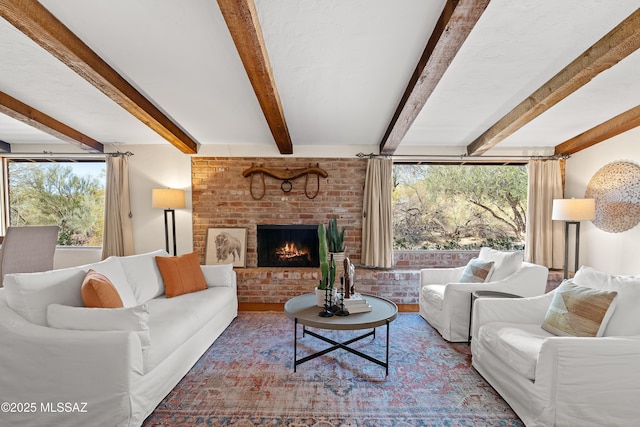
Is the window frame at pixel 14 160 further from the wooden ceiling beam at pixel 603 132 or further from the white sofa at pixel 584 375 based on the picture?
the wooden ceiling beam at pixel 603 132

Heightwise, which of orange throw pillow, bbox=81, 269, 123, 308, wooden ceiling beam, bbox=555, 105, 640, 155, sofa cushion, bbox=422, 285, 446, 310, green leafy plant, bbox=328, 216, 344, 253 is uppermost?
wooden ceiling beam, bbox=555, 105, 640, 155

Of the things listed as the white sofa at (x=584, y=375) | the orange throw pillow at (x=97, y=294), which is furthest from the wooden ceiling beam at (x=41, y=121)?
the white sofa at (x=584, y=375)

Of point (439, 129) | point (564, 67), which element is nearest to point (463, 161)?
point (439, 129)

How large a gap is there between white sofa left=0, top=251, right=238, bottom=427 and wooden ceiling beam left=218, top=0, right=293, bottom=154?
1.69m

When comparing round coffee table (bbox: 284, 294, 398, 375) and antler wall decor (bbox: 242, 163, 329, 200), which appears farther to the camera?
antler wall decor (bbox: 242, 163, 329, 200)

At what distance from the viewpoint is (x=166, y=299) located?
111 inches

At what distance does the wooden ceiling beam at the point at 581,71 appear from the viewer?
1971mm

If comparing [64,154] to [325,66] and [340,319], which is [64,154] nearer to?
[325,66]

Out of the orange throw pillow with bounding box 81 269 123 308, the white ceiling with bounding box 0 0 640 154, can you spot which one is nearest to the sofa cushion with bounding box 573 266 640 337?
the white ceiling with bounding box 0 0 640 154

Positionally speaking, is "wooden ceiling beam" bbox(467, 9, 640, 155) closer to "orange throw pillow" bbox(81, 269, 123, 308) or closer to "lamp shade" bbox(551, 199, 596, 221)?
"lamp shade" bbox(551, 199, 596, 221)

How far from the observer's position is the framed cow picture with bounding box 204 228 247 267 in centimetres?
441

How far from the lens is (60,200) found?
4.76 meters

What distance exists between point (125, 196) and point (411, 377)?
426 cm

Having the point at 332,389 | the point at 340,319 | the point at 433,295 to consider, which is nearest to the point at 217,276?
the point at 340,319
